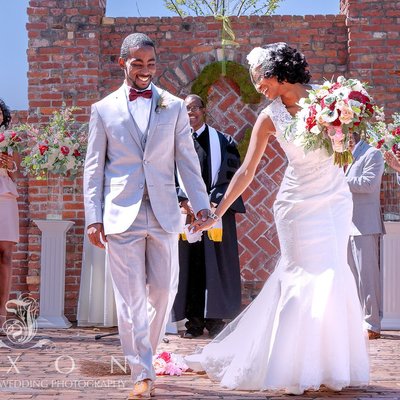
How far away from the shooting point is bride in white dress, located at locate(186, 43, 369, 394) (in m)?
4.37

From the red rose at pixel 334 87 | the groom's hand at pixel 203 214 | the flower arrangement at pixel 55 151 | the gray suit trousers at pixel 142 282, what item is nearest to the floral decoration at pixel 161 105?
the gray suit trousers at pixel 142 282

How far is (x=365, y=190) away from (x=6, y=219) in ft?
10.1

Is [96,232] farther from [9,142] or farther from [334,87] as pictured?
[9,142]

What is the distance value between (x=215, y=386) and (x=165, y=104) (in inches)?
62.1

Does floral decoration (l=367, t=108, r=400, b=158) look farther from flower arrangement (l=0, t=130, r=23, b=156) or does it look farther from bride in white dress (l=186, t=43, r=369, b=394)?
flower arrangement (l=0, t=130, r=23, b=156)

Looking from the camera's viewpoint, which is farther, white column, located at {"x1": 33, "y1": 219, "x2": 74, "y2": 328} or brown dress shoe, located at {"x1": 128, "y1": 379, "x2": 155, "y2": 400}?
white column, located at {"x1": 33, "y1": 219, "x2": 74, "y2": 328}

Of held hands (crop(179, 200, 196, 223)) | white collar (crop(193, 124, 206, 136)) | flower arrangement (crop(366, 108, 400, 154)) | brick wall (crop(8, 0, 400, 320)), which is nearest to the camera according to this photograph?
held hands (crop(179, 200, 196, 223))

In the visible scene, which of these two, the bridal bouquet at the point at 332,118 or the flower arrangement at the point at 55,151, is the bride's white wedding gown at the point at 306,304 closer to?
the bridal bouquet at the point at 332,118

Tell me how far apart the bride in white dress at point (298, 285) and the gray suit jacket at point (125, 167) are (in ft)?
1.24

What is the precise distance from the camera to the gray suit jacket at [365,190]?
288 inches

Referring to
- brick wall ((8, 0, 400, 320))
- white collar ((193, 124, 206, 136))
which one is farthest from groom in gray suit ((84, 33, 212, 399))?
brick wall ((8, 0, 400, 320))

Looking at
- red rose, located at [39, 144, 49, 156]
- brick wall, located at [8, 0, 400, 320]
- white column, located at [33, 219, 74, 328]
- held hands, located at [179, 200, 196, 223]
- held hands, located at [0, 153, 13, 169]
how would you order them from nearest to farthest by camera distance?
held hands, located at [179, 200, 196, 223] → held hands, located at [0, 153, 13, 169] → red rose, located at [39, 144, 49, 156] → white column, located at [33, 219, 74, 328] → brick wall, located at [8, 0, 400, 320]

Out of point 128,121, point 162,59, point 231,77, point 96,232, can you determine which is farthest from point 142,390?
point 162,59

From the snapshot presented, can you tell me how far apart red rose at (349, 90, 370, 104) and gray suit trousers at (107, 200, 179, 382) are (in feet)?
3.92
